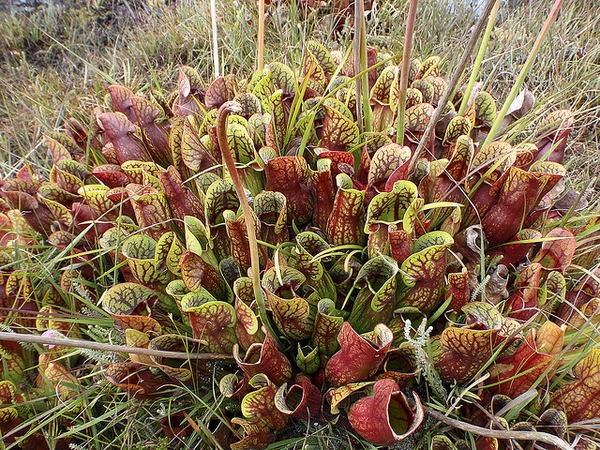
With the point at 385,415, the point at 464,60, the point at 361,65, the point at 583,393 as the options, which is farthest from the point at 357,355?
the point at 361,65

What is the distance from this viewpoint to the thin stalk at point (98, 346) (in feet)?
2.71

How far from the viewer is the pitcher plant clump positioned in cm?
106

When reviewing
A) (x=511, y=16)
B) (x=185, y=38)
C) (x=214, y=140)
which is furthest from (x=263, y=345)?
(x=511, y=16)

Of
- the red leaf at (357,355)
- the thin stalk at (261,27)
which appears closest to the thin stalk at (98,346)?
the red leaf at (357,355)

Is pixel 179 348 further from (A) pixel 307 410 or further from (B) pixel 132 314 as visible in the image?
(A) pixel 307 410

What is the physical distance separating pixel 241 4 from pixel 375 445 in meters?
2.71

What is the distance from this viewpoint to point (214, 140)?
1.41 meters

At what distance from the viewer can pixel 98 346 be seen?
0.91 metres

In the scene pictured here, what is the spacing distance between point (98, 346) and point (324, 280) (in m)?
0.56

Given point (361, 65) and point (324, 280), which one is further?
point (361, 65)

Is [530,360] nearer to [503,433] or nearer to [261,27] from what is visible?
[503,433]

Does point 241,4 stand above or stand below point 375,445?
above

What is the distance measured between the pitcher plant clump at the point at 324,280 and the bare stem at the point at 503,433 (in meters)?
0.03

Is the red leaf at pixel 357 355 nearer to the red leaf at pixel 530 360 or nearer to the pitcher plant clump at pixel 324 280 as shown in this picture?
the pitcher plant clump at pixel 324 280
